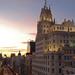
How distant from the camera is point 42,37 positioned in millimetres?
154500

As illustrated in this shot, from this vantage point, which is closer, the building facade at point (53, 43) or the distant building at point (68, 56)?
the distant building at point (68, 56)

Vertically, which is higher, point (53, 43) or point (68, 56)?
point (53, 43)

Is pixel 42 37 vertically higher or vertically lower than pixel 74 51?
higher

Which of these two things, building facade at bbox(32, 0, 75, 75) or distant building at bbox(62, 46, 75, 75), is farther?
building facade at bbox(32, 0, 75, 75)

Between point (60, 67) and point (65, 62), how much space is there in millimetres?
3508

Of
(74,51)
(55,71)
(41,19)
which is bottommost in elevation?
(55,71)

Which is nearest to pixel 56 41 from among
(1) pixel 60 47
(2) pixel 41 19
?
(1) pixel 60 47

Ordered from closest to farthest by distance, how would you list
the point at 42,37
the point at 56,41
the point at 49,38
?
the point at 56,41, the point at 49,38, the point at 42,37

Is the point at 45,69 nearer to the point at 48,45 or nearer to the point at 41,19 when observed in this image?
the point at 48,45

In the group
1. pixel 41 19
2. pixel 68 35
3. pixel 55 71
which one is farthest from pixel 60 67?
pixel 41 19

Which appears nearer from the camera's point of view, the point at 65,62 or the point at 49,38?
the point at 65,62

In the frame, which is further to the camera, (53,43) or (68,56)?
(53,43)

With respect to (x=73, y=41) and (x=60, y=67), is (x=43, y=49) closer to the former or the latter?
(x=73, y=41)

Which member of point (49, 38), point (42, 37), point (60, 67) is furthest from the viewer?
point (42, 37)
